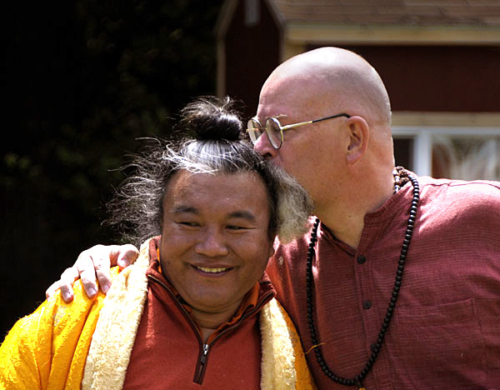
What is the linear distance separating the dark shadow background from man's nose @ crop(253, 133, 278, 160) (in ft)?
16.6

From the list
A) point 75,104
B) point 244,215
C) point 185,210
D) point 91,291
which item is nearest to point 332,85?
point 244,215

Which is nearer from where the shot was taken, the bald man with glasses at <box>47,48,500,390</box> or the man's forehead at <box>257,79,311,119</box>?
the bald man with glasses at <box>47,48,500,390</box>

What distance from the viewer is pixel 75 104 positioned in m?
8.11

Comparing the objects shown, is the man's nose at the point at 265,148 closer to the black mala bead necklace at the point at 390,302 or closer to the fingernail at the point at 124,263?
the black mala bead necklace at the point at 390,302

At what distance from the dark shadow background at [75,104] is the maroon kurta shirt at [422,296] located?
5.15 meters

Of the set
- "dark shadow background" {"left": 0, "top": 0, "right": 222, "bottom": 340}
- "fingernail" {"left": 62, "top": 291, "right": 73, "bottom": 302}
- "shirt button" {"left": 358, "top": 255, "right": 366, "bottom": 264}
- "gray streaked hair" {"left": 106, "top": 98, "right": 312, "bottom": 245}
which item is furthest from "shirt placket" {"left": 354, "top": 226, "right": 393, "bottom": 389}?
"dark shadow background" {"left": 0, "top": 0, "right": 222, "bottom": 340}

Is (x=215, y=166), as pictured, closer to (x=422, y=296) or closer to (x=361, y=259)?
(x=361, y=259)

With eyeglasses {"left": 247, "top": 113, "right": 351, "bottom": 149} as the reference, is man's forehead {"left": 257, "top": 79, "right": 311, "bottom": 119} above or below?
above

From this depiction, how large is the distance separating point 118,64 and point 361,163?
6.14 m

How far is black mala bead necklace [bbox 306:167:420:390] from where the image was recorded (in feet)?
7.94

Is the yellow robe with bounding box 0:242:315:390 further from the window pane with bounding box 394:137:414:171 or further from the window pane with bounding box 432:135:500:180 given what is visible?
the window pane with bounding box 432:135:500:180

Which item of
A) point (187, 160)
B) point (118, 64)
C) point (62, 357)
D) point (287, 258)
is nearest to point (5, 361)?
point (62, 357)

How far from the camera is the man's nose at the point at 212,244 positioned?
2.35 metres

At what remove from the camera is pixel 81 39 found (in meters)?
8.16
